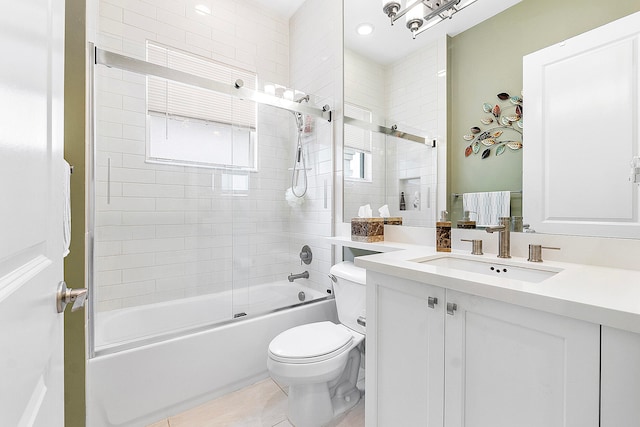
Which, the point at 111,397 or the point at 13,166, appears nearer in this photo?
the point at 13,166

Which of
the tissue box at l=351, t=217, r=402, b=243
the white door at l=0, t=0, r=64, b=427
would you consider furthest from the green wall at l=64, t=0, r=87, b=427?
the tissue box at l=351, t=217, r=402, b=243

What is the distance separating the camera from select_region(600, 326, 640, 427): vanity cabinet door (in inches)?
24.0

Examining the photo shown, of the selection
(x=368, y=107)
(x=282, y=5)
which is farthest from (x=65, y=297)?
(x=282, y=5)

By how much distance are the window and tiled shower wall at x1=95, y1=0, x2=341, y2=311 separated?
0.22ft

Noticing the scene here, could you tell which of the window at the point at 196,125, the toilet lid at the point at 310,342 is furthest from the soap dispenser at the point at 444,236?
the window at the point at 196,125

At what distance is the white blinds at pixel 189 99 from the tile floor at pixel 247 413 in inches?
72.0

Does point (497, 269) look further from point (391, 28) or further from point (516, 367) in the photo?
point (391, 28)

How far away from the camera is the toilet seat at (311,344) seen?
4.53 ft

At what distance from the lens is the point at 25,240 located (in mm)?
450

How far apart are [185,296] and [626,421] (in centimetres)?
219

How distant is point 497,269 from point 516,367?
0.48 meters

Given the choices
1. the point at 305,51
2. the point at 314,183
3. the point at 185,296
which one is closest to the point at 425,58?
the point at 314,183

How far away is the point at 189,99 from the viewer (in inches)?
81.4

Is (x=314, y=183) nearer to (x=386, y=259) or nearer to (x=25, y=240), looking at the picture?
(x=386, y=259)
